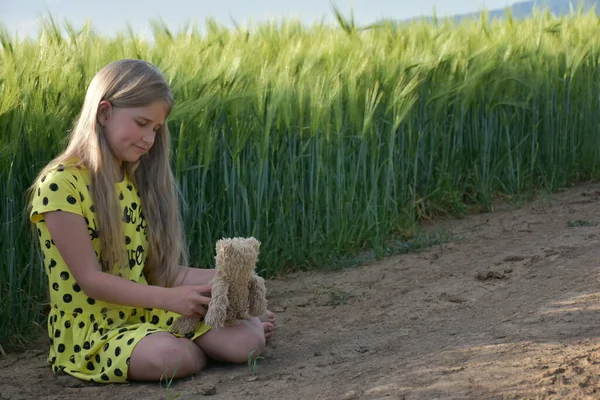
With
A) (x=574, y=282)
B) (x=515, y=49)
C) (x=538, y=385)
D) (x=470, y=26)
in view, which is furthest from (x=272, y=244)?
(x=470, y=26)

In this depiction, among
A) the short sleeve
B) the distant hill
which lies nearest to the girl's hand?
the short sleeve

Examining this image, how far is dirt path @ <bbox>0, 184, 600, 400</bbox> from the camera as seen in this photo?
93.0 inches

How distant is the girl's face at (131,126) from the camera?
2740 millimetres

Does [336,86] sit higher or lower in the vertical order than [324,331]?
higher

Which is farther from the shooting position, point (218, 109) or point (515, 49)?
point (515, 49)

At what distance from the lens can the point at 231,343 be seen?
113 inches

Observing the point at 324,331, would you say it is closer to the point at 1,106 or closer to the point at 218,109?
the point at 218,109

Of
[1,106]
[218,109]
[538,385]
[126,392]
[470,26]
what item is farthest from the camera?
[470,26]

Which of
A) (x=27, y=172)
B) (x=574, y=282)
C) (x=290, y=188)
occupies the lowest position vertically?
(x=574, y=282)

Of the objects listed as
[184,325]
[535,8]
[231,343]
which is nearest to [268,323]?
[231,343]

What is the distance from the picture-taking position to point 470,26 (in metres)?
6.48

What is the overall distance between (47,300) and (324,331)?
3.43 feet

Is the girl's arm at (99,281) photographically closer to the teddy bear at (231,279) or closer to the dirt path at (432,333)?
the teddy bear at (231,279)

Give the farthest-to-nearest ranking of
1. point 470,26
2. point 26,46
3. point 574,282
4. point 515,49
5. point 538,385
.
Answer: point 470,26 < point 515,49 < point 26,46 < point 574,282 < point 538,385
